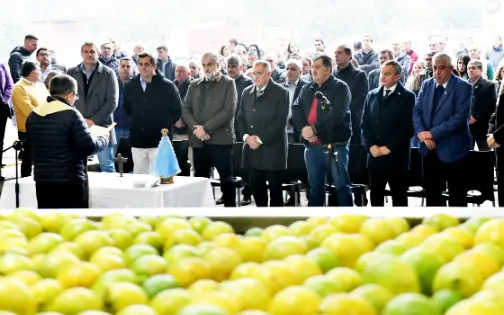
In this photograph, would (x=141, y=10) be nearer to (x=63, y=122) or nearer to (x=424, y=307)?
(x=63, y=122)

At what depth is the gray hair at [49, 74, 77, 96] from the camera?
15.0 ft

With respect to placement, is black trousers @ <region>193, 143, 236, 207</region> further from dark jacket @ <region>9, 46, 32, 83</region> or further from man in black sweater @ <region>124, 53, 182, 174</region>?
dark jacket @ <region>9, 46, 32, 83</region>

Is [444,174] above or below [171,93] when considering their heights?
below

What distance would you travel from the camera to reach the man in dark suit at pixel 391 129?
227 inches

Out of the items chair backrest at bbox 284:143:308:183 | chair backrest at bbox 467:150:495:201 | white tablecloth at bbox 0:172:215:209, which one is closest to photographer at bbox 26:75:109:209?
white tablecloth at bbox 0:172:215:209

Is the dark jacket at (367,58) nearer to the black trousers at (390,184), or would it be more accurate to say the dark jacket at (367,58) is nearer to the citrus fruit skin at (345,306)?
the black trousers at (390,184)

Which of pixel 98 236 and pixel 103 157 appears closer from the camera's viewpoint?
pixel 98 236

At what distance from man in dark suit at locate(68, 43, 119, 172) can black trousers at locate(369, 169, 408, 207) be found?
8.60 ft

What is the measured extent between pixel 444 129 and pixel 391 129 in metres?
0.38

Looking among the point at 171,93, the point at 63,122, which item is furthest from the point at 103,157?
the point at 63,122

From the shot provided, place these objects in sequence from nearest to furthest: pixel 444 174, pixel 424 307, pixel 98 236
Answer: pixel 424 307 → pixel 98 236 → pixel 444 174

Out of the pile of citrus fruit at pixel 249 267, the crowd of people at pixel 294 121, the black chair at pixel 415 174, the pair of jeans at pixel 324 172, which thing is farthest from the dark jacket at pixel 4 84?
the pile of citrus fruit at pixel 249 267

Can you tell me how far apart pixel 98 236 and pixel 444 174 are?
416 centimetres

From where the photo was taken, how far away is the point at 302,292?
1468mm
